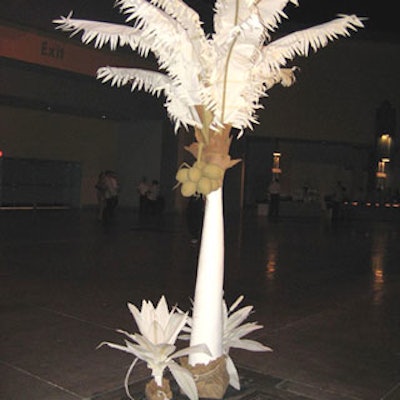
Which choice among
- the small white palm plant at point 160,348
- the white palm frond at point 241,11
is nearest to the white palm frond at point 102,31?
the white palm frond at point 241,11

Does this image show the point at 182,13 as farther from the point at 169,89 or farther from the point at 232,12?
the point at 169,89

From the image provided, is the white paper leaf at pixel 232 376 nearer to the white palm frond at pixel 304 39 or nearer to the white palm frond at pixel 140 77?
the white palm frond at pixel 140 77

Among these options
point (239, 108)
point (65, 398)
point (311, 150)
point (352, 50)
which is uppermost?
point (352, 50)

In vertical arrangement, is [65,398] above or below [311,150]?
below

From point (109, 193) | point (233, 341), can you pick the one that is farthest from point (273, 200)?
point (233, 341)

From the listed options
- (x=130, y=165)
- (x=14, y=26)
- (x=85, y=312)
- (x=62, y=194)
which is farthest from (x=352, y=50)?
(x=85, y=312)

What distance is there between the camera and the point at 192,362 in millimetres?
3395

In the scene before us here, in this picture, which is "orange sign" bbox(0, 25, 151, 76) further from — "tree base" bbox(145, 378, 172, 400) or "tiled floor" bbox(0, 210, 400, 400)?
"tree base" bbox(145, 378, 172, 400)

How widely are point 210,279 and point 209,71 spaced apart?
127 cm

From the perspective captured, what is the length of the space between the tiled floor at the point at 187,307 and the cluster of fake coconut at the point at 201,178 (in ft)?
4.67

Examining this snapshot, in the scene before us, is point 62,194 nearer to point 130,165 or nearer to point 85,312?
point 130,165

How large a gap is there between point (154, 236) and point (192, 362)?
10442mm

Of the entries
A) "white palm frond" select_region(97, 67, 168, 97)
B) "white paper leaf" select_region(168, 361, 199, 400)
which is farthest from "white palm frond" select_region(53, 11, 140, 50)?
"white paper leaf" select_region(168, 361, 199, 400)

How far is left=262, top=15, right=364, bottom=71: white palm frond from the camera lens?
3.07m
